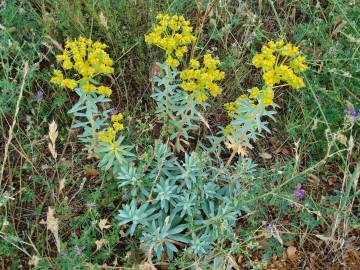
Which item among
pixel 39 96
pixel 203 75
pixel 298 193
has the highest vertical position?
pixel 203 75

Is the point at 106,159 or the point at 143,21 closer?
the point at 106,159

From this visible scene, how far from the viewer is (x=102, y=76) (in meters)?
3.21

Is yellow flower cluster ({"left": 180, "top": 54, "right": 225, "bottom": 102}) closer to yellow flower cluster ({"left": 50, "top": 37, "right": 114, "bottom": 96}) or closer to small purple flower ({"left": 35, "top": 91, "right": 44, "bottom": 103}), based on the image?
yellow flower cluster ({"left": 50, "top": 37, "right": 114, "bottom": 96})

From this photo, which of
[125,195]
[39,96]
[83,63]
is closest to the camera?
[83,63]

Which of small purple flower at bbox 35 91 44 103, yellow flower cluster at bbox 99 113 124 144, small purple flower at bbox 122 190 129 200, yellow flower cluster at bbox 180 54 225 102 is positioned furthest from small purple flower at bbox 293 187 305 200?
small purple flower at bbox 35 91 44 103

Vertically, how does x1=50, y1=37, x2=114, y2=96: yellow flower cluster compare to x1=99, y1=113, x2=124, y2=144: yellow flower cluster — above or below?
above

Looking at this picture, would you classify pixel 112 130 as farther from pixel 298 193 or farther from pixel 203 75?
pixel 298 193

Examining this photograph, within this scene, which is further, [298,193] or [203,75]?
[298,193]

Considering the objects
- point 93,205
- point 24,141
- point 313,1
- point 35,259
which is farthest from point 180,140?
point 313,1

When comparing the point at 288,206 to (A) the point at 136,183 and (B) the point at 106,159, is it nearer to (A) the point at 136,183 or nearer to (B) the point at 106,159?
(A) the point at 136,183

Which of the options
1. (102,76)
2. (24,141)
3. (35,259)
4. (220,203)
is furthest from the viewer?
(102,76)

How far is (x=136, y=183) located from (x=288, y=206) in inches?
37.0

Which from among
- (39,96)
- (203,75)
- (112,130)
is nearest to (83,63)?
(112,130)

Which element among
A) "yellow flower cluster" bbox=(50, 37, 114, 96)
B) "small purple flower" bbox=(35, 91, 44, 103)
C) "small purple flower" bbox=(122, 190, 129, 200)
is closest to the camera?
"yellow flower cluster" bbox=(50, 37, 114, 96)
